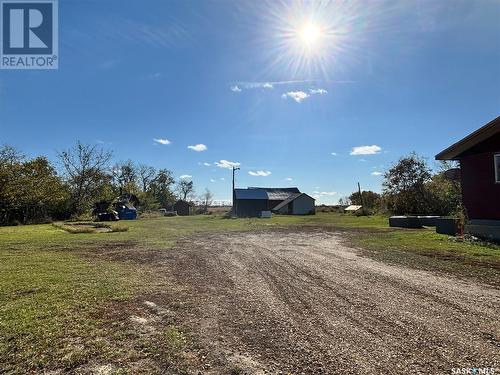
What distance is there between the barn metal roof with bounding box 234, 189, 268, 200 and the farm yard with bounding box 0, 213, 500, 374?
50905 mm

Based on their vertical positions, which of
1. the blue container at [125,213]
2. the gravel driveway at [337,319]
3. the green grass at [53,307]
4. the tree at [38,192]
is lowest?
the gravel driveway at [337,319]

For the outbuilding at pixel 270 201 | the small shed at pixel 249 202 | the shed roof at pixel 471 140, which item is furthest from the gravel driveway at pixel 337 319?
the small shed at pixel 249 202

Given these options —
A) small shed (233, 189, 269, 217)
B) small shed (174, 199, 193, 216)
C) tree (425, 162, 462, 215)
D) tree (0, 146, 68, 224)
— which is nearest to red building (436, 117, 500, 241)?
tree (425, 162, 462, 215)

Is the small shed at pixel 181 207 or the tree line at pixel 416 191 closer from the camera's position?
the tree line at pixel 416 191

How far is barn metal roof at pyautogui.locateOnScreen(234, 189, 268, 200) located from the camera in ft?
198

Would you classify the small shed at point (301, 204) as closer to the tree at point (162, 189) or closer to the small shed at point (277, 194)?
the small shed at point (277, 194)

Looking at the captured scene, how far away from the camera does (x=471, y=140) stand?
15266 millimetres

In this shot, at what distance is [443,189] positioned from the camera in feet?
107

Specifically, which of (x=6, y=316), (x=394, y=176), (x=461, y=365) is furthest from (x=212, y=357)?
(x=394, y=176)

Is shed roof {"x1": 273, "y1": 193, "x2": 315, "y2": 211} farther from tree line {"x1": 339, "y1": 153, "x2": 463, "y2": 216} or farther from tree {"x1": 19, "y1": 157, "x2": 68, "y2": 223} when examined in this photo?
tree {"x1": 19, "y1": 157, "x2": 68, "y2": 223}

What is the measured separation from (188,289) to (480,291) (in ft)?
18.1

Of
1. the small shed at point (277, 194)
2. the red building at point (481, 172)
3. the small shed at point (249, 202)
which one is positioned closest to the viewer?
the red building at point (481, 172)

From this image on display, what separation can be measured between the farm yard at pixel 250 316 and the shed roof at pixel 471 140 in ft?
22.9

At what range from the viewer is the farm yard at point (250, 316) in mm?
3479
